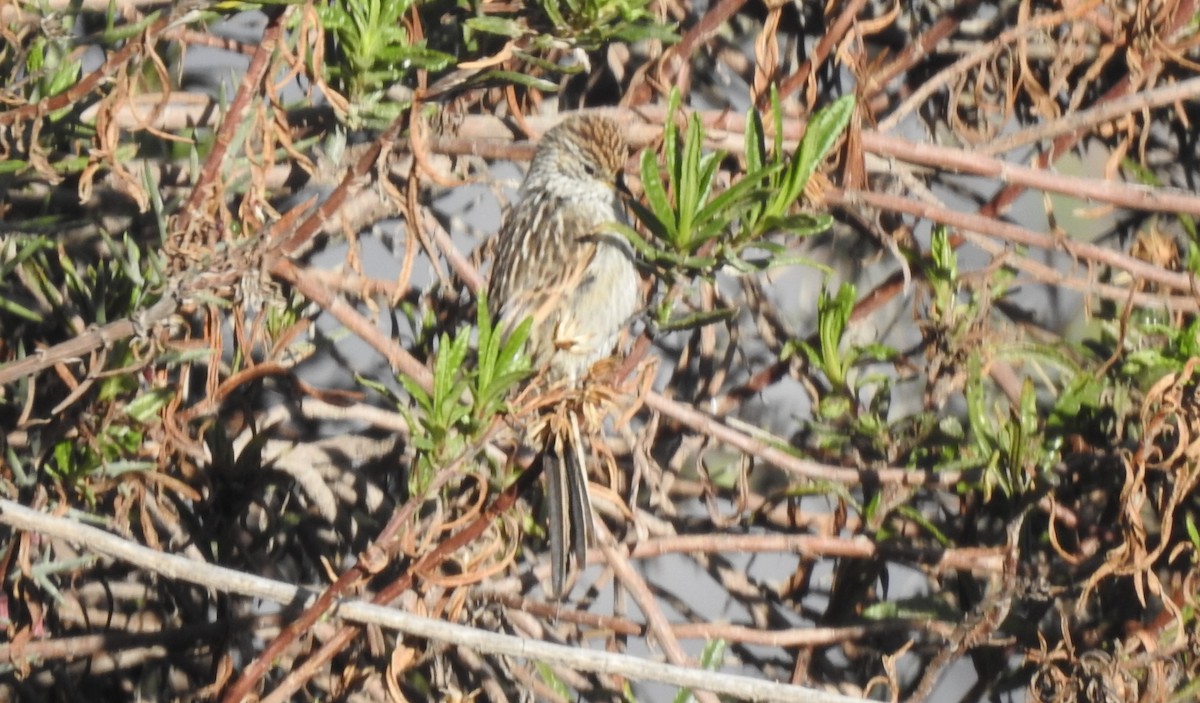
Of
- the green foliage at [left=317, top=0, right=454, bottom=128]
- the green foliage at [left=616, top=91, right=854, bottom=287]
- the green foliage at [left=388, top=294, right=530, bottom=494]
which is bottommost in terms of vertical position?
the green foliage at [left=388, top=294, right=530, bottom=494]

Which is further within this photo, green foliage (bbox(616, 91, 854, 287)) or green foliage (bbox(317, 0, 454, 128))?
green foliage (bbox(317, 0, 454, 128))

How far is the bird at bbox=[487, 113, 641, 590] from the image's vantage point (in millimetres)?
2957

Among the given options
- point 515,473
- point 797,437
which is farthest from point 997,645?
point 515,473

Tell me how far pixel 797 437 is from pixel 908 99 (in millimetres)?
781

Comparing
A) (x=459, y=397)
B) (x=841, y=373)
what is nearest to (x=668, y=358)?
(x=841, y=373)

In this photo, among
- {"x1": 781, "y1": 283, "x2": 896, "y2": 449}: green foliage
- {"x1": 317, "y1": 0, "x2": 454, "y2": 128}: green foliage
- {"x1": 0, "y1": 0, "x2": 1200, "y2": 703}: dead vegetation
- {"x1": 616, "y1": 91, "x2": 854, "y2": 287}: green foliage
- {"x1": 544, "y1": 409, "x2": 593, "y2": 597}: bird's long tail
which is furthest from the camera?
{"x1": 781, "y1": 283, "x2": 896, "y2": 449}: green foliage

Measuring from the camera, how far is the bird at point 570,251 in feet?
9.70

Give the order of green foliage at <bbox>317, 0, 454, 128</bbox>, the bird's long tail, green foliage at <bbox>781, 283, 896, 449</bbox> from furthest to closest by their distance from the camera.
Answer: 1. green foliage at <bbox>781, 283, 896, 449</bbox>
2. green foliage at <bbox>317, 0, 454, 128</bbox>
3. the bird's long tail

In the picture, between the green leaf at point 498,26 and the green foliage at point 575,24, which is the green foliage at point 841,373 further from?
the green leaf at point 498,26

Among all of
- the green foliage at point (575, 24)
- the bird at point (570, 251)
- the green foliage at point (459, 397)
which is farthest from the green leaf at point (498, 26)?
the green foliage at point (459, 397)

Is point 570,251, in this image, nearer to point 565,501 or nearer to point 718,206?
point 565,501

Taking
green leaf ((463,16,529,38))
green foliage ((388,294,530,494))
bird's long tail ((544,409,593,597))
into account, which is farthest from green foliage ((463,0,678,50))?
bird's long tail ((544,409,593,597))

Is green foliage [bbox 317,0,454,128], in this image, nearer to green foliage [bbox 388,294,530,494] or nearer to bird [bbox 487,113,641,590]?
bird [bbox 487,113,641,590]

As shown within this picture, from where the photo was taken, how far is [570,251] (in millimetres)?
3201
